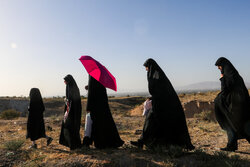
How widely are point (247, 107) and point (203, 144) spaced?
6.61 feet

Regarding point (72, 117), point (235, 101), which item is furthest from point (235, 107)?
point (72, 117)

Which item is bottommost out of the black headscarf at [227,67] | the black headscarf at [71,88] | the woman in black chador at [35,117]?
the woman in black chador at [35,117]

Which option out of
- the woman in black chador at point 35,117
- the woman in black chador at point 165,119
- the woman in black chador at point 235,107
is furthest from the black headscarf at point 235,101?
the woman in black chador at point 35,117

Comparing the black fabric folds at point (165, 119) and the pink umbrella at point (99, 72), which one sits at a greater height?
the pink umbrella at point (99, 72)

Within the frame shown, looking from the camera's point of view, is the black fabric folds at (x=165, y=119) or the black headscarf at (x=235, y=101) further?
the black headscarf at (x=235, y=101)

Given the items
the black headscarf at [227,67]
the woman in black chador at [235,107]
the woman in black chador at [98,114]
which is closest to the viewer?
the woman in black chador at [98,114]

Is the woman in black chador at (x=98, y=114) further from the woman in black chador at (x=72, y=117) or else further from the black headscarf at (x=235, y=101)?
the black headscarf at (x=235, y=101)

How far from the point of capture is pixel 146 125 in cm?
512

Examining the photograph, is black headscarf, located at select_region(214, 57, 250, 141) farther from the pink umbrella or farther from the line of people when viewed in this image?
the pink umbrella

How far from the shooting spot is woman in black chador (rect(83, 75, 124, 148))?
529 cm

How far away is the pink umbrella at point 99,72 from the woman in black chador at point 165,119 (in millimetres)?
967

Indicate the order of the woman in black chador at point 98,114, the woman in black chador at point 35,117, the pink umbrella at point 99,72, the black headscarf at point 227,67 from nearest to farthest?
the pink umbrella at point 99,72 → the woman in black chador at point 98,114 → the black headscarf at point 227,67 → the woman in black chador at point 35,117

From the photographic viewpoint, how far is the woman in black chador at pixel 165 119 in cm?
497

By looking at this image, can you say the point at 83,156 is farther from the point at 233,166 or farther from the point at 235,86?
the point at 235,86
